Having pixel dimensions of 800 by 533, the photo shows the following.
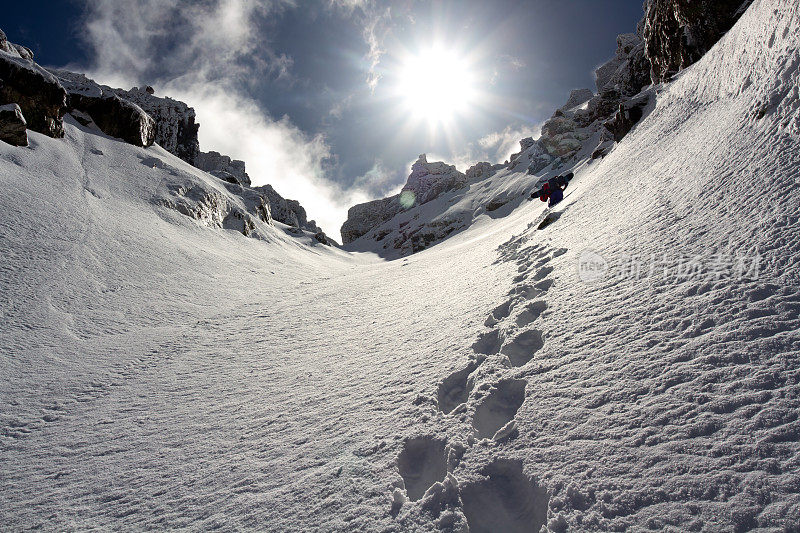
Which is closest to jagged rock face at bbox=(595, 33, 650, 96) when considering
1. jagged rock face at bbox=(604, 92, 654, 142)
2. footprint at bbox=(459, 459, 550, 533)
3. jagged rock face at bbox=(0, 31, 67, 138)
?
jagged rock face at bbox=(604, 92, 654, 142)

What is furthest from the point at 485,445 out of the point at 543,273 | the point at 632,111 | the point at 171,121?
the point at 171,121

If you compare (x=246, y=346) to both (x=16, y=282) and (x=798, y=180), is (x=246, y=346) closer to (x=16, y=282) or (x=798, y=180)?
(x=16, y=282)

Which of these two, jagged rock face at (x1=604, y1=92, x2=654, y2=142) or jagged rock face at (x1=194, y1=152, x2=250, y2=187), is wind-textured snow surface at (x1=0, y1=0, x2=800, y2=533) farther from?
jagged rock face at (x1=194, y1=152, x2=250, y2=187)

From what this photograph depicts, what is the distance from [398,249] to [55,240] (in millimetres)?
63178

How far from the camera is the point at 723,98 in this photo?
818 cm

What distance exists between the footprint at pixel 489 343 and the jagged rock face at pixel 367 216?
106620mm

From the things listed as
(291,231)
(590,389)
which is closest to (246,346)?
(590,389)

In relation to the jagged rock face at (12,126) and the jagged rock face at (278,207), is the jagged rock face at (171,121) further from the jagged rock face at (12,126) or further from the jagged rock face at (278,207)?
the jagged rock face at (12,126)

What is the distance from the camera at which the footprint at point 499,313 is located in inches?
206

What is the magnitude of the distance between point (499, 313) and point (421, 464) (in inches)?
113

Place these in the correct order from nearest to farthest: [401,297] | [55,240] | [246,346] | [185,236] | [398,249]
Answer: [246,346] → [401,297] → [55,240] → [185,236] → [398,249]

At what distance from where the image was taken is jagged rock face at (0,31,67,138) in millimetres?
21062

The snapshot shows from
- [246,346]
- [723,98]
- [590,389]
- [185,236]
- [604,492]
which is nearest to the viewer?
[604,492]

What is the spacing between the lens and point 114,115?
27953 mm
